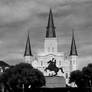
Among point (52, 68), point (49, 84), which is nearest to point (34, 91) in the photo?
point (49, 84)

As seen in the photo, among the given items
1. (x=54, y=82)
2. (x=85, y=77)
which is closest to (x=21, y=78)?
(x=85, y=77)

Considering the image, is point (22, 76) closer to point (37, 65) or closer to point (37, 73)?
point (37, 73)

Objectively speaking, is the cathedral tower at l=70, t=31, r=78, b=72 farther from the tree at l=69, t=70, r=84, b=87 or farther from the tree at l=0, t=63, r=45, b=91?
the tree at l=0, t=63, r=45, b=91

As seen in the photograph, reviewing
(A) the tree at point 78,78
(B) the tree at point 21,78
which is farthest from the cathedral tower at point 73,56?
(B) the tree at point 21,78

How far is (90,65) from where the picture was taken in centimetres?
11088

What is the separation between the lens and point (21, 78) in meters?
90.8

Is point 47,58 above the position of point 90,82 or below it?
above

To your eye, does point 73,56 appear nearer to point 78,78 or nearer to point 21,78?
point 78,78

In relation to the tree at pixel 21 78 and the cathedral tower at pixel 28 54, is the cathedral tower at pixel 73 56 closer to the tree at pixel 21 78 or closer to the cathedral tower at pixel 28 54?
the cathedral tower at pixel 28 54

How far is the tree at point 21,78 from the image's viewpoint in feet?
295

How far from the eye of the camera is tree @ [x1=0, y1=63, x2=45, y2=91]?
3546 inches

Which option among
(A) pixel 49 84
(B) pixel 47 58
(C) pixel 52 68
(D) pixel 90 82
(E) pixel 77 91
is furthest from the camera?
(B) pixel 47 58

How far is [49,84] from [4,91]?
34023mm

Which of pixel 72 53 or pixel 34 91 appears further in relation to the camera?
pixel 72 53
